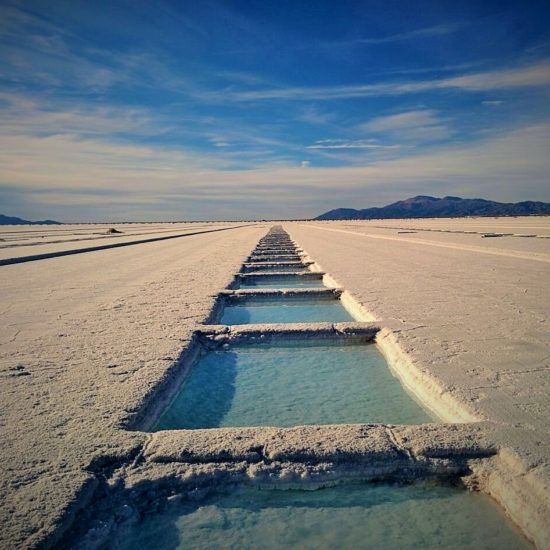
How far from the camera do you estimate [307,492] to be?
1.84 meters

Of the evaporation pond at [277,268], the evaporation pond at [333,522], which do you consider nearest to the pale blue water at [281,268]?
the evaporation pond at [277,268]

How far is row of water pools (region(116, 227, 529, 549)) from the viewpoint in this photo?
1.58m

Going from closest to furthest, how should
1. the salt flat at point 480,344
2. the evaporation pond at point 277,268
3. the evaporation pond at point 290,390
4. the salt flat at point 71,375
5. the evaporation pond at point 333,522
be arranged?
the evaporation pond at point 333,522 < the salt flat at point 71,375 < the salt flat at point 480,344 < the evaporation pond at point 290,390 < the evaporation pond at point 277,268

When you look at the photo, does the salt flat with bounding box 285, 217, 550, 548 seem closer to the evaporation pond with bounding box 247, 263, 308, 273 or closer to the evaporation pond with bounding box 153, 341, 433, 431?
the evaporation pond with bounding box 153, 341, 433, 431

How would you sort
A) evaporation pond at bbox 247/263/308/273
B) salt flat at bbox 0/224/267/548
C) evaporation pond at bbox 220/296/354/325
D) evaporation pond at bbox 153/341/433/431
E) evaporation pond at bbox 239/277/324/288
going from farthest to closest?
evaporation pond at bbox 247/263/308/273 < evaporation pond at bbox 239/277/324/288 < evaporation pond at bbox 220/296/354/325 < evaporation pond at bbox 153/341/433/431 < salt flat at bbox 0/224/267/548

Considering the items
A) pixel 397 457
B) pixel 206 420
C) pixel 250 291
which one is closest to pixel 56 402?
pixel 206 420

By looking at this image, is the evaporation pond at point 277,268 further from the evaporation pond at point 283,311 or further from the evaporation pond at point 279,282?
the evaporation pond at point 283,311

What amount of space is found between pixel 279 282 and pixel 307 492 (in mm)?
6698

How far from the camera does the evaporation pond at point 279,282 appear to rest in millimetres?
8055

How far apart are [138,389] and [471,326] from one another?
311 centimetres

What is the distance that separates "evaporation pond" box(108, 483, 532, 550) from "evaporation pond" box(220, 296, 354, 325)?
3.50m

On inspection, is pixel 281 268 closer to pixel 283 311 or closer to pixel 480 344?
pixel 283 311

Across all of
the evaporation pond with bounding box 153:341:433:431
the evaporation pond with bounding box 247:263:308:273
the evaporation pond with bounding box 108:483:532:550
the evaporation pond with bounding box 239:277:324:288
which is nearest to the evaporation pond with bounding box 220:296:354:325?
the evaporation pond with bounding box 153:341:433:431

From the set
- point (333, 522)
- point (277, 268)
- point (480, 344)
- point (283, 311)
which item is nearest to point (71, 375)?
point (333, 522)
